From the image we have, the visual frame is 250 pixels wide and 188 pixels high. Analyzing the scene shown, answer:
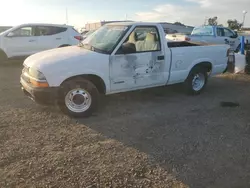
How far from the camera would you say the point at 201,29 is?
1591cm

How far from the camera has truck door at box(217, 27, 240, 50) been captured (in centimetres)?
1524

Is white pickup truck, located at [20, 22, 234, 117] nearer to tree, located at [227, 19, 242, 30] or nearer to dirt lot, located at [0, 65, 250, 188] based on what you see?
dirt lot, located at [0, 65, 250, 188]

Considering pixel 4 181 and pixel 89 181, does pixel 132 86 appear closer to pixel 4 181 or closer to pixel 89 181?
pixel 89 181

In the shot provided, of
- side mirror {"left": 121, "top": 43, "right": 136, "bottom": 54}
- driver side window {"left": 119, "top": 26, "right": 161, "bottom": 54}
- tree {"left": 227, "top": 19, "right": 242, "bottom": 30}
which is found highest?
tree {"left": 227, "top": 19, "right": 242, "bottom": 30}

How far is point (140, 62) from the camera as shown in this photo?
5.73m

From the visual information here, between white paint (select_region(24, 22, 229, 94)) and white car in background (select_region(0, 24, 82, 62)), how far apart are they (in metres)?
6.08

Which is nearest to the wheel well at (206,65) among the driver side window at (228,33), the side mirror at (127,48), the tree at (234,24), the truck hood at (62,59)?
the side mirror at (127,48)

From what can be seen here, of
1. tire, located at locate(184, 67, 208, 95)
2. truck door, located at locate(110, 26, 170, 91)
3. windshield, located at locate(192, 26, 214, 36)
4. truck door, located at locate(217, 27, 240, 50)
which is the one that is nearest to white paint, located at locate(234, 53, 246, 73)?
tire, located at locate(184, 67, 208, 95)

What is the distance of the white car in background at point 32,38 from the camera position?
11055 mm

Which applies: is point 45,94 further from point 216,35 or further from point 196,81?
point 216,35

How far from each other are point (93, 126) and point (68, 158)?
4.04 feet

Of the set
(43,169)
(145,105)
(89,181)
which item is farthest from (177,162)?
(145,105)

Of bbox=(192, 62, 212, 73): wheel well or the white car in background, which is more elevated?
the white car in background

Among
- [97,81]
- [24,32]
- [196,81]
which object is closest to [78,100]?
[97,81]
